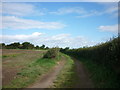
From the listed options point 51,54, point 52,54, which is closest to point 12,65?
point 51,54

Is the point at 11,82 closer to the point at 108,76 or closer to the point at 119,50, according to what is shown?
A: the point at 108,76

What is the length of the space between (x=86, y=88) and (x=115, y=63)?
10.4ft

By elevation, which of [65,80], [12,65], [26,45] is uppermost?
[26,45]

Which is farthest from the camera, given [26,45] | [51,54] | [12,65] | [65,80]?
[26,45]

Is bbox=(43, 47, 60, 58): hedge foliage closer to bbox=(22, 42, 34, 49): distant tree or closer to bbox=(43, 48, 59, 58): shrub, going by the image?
bbox=(43, 48, 59, 58): shrub

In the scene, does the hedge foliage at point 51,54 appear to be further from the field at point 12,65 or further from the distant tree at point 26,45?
the distant tree at point 26,45

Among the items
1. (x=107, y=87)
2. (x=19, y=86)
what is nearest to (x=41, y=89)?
(x=19, y=86)

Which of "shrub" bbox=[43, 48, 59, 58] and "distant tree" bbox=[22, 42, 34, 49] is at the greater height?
"distant tree" bbox=[22, 42, 34, 49]

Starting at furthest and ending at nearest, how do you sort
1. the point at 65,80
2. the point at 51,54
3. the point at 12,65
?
the point at 51,54
the point at 12,65
the point at 65,80

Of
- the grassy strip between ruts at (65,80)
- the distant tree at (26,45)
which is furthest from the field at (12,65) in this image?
the distant tree at (26,45)

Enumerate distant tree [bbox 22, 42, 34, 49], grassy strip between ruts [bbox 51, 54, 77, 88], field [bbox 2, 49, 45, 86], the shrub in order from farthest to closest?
1. distant tree [bbox 22, 42, 34, 49]
2. the shrub
3. field [bbox 2, 49, 45, 86]
4. grassy strip between ruts [bbox 51, 54, 77, 88]

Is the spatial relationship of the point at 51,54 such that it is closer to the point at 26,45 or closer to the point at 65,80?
the point at 65,80

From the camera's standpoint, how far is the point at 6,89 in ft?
34.0

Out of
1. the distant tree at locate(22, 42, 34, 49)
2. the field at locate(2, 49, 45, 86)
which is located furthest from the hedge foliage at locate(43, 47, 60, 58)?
the distant tree at locate(22, 42, 34, 49)
